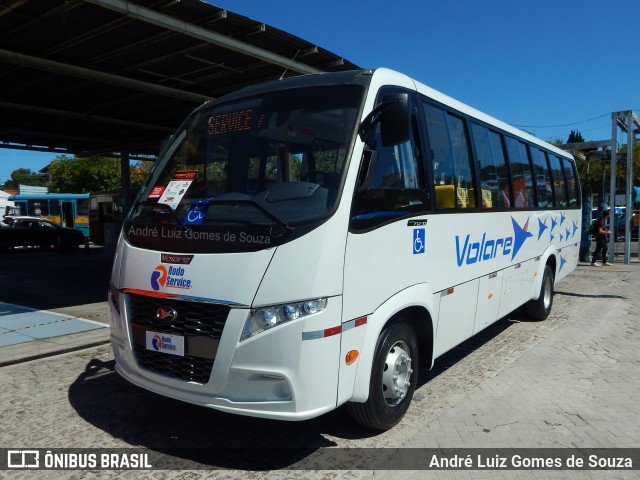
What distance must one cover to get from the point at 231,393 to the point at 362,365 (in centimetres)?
90

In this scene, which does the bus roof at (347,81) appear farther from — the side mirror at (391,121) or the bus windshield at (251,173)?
the side mirror at (391,121)

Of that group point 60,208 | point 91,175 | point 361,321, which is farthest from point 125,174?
point 91,175

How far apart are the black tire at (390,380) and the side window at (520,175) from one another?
329 cm

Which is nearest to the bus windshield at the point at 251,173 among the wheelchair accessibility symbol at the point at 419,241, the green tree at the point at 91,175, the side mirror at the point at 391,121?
the side mirror at the point at 391,121

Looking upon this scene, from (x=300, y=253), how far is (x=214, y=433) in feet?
5.99

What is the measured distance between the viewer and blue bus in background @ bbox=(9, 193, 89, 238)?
31.3m

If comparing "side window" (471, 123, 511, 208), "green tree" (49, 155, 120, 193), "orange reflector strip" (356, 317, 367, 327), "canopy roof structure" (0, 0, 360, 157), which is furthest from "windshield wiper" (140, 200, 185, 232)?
"green tree" (49, 155, 120, 193)

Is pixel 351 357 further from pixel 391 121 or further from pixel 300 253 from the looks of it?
pixel 391 121

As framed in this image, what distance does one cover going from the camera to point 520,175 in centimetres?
696

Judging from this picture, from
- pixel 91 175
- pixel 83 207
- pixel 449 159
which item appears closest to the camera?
pixel 449 159

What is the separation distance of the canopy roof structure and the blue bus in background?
1649cm

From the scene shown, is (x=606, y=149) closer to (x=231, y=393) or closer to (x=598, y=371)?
(x=598, y=371)

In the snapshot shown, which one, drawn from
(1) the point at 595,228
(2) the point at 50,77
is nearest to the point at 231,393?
(2) the point at 50,77

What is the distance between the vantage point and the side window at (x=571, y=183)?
9.77 meters
